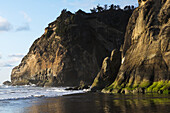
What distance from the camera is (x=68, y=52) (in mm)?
93188

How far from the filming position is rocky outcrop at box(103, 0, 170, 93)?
33.2 m

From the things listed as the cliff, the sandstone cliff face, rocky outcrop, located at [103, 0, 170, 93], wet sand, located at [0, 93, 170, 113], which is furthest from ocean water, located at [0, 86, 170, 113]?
the sandstone cliff face

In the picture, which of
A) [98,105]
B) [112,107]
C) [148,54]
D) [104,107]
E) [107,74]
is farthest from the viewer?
[107,74]

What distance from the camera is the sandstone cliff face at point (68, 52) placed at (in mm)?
89625

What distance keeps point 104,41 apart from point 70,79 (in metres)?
26.4

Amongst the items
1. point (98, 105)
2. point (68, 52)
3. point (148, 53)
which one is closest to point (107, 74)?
point (148, 53)

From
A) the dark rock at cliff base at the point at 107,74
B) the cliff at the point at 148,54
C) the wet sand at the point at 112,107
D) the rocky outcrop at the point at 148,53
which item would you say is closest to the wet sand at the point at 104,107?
the wet sand at the point at 112,107

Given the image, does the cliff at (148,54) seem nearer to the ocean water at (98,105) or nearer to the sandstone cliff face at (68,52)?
the ocean water at (98,105)

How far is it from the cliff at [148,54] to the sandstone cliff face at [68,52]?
45568 millimetres

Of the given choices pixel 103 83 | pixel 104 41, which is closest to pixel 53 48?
pixel 104 41

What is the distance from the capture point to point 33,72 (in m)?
109

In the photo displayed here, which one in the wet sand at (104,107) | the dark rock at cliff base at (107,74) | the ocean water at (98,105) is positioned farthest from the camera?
the dark rock at cliff base at (107,74)

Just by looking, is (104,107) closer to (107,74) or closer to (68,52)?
(107,74)

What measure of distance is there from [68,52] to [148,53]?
5965 cm
